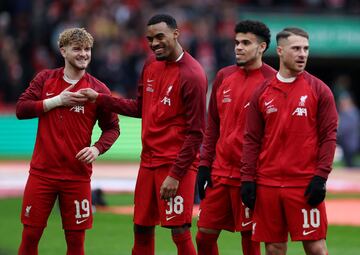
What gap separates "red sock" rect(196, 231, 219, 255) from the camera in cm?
988

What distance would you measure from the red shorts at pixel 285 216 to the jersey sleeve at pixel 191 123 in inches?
32.4

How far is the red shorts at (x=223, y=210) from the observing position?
32.2 ft

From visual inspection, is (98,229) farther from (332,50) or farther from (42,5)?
(332,50)

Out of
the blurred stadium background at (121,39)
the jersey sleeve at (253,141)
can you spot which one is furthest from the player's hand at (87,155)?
the blurred stadium background at (121,39)

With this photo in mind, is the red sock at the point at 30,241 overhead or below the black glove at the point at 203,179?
below

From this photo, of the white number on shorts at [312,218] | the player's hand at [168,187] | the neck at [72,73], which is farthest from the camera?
the neck at [72,73]

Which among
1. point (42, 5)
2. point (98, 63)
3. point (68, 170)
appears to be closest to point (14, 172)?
point (98, 63)

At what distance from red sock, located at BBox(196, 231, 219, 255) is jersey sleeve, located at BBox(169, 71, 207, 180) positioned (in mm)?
641

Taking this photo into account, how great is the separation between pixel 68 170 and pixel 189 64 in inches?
58.7

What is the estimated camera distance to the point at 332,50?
30.8 meters

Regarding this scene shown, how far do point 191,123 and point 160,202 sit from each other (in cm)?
80

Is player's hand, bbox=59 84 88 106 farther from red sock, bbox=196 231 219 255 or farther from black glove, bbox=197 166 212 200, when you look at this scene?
red sock, bbox=196 231 219 255

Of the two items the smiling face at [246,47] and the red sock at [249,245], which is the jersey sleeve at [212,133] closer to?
the smiling face at [246,47]

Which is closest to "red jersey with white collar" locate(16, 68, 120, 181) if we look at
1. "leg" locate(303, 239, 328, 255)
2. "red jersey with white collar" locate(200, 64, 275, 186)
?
"red jersey with white collar" locate(200, 64, 275, 186)
